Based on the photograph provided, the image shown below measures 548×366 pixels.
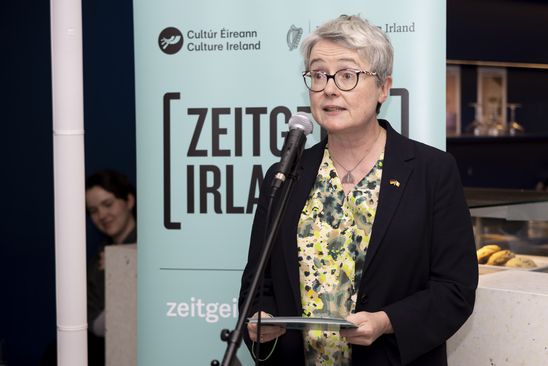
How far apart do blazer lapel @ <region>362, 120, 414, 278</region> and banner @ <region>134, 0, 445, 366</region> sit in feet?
1.98

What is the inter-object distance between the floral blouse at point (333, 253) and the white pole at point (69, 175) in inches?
31.9

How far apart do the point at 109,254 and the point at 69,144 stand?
0.90 metres

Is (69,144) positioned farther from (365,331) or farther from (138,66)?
(365,331)

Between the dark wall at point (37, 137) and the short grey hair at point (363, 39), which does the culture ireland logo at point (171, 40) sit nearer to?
the short grey hair at point (363, 39)

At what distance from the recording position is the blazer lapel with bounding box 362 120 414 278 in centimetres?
201

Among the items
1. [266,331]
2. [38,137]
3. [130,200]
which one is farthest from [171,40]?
[38,137]

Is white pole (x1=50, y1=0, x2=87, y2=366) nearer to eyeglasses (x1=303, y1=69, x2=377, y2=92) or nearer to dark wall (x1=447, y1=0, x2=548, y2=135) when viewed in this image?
eyeglasses (x1=303, y1=69, x2=377, y2=92)

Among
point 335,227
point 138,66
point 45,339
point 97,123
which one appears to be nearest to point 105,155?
point 97,123

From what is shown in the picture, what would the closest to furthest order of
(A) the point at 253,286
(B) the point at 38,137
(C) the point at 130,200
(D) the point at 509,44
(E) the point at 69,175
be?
1. (A) the point at 253,286
2. (E) the point at 69,175
3. (C) the point at 130,200
4. (B) the point at 38,137
5. (D) the point at 509,44

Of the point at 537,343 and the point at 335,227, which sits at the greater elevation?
the point at 335,227

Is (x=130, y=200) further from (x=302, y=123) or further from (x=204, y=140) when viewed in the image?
(x=302, y=123)

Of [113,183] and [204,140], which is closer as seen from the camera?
[204,140]

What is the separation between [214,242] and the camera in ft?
9.04

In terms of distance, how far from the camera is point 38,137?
5.33m
